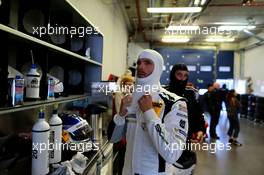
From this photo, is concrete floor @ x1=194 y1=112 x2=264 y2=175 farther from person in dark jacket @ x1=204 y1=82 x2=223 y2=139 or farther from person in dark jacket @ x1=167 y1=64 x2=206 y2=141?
person in dark jacket @ x1=167 y1=64 x2=206 y2=141

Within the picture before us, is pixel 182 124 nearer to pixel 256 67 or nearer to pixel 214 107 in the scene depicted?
pixel 214 107

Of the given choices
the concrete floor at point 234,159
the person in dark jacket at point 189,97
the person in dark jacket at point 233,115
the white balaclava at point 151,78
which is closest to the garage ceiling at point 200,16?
the person in dark jacket at point 233,115

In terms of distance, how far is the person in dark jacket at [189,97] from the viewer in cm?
256

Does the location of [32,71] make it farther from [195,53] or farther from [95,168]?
[195,53]

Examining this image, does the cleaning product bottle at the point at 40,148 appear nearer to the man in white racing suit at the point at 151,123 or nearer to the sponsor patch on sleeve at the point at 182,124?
the man in white racing suit at the point at 151,123

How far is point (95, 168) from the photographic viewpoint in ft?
6.74

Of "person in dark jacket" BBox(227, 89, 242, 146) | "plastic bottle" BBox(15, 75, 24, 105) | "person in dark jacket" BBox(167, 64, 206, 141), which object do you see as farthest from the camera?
"person in dark jacket" BBox(227, 89, 242, 146)

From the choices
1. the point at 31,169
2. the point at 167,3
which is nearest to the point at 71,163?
the point at 31,169

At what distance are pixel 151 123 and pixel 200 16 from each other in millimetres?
7321

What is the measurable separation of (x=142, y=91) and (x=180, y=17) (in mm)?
6946

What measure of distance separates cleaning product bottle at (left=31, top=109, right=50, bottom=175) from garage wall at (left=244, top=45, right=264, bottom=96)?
1022 centimetres

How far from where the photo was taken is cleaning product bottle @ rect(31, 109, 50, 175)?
140 cm

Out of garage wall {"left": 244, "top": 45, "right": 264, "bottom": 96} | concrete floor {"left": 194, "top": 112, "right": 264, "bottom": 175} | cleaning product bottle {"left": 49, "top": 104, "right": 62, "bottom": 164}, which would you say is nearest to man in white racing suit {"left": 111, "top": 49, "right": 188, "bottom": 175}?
cleaning product bottle {"left": 49, "top": 104, "right": 62, "bottom": 164}

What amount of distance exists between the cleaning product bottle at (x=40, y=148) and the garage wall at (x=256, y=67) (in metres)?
10.2
